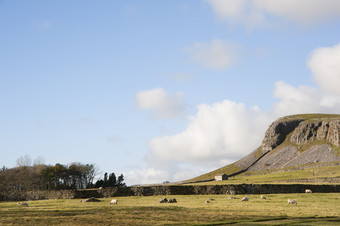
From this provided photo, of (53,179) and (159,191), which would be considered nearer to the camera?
(159,191)

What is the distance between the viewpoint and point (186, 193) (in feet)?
237

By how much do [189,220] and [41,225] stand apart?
10.9 metres

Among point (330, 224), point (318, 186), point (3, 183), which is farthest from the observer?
point (3, 183)

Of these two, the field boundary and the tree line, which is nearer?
the field boundary

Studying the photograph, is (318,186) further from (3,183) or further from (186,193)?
(3,183)

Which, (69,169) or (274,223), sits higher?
(69,169)

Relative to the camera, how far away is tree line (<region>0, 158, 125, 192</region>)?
13175 centimetres

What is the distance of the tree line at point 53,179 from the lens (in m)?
132

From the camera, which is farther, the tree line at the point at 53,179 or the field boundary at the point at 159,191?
the tree line at the point at 53,179

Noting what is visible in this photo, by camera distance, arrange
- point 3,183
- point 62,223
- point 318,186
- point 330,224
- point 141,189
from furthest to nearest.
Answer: point 3,183, point 318,186, point 141,189, point 62,223, point 330,224

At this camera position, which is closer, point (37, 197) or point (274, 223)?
point (274, 223)

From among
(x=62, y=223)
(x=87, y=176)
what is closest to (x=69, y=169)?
(x=87, y=176)

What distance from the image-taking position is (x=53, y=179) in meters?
132

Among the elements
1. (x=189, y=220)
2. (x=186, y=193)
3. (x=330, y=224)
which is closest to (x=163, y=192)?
(x=186, y=193)
